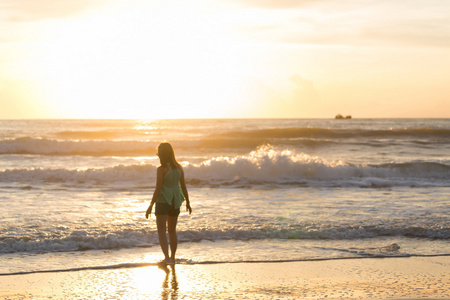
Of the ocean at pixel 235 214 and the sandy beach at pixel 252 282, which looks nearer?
the sandy beach at pixel 252 282

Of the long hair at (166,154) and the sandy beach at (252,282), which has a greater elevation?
the long hair at (166,154)

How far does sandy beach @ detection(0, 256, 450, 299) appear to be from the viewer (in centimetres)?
547

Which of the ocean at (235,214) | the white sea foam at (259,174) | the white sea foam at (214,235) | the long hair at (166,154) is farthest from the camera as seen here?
the white sea foam at (259,174)

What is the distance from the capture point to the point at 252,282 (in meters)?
5.98

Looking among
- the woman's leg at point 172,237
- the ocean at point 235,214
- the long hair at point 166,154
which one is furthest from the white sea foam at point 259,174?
the long hair at point 166,154

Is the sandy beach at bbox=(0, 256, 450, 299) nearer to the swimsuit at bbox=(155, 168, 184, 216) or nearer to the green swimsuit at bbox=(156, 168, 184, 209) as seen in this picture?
the swimsuit at bbox=(155, 168, 184, 216)

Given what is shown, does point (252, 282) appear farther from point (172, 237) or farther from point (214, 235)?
point (214, 235)

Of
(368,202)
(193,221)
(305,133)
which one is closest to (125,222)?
(193,221)

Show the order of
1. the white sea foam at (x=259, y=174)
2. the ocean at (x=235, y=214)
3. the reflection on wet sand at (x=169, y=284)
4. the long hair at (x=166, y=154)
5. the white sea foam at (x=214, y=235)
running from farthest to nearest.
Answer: the white sea foam at (x=259, y=174)
the white sea foam at (x=214, y=235)
the ocean at (x=235, y=214)
the long hair at (x=166, y=154)
the reflection on wet sand at (x=169, y=284)

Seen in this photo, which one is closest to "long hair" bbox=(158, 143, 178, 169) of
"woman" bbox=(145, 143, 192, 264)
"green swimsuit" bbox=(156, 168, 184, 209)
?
"woman" bbox=(145, 143, 192, 264)

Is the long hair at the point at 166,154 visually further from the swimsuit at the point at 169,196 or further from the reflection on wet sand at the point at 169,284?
the reflection on wet sand at the point at 169,284

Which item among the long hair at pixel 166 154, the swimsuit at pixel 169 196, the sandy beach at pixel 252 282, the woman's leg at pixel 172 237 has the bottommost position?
the sandy beach at pixel 252 282

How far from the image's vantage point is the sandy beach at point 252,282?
17.9 ft

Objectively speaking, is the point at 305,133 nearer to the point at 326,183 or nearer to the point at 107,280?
the point at 326,183
